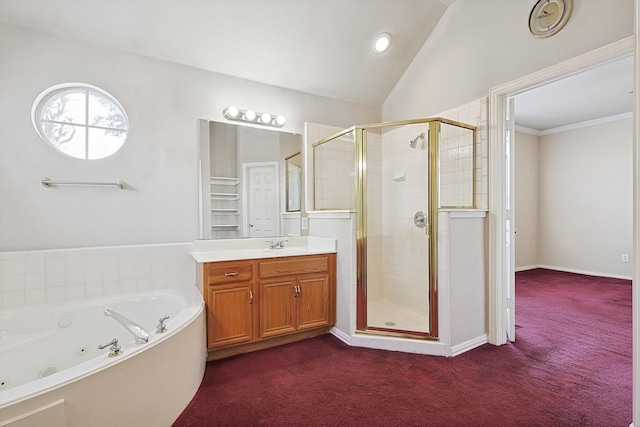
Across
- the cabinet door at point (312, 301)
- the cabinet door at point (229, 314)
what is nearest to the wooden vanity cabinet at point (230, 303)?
the cabinet door at point (229, 314)

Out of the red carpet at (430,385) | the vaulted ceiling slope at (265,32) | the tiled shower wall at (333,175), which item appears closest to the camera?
the red carpet at (430,385)

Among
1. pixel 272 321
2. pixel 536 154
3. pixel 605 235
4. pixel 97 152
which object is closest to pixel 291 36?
pixel 97 152

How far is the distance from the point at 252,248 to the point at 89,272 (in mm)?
1308

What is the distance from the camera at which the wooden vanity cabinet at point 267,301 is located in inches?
91.0

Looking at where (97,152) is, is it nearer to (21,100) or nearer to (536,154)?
(21,100)

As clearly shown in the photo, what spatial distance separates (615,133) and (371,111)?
4.33 meters

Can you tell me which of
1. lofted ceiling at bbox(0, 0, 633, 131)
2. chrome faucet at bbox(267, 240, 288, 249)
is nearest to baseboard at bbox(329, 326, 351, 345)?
chrome faucet at bbox(267, 240, 288, 249)

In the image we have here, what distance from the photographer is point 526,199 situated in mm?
5723

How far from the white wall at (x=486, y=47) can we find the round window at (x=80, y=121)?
2897 mm

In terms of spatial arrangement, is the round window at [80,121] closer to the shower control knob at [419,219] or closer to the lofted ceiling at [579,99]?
the shower control knob at [419,219]

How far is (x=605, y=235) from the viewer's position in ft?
16.6

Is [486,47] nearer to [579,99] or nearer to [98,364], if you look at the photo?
A: [579,99]

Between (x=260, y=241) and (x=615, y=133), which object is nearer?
(x=260, y=241)

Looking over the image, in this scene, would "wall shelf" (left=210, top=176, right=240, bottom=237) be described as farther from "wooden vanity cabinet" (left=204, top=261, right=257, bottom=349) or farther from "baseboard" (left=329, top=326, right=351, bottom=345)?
"baseboard" (left=329, top=326, right=351, bottom=345)
